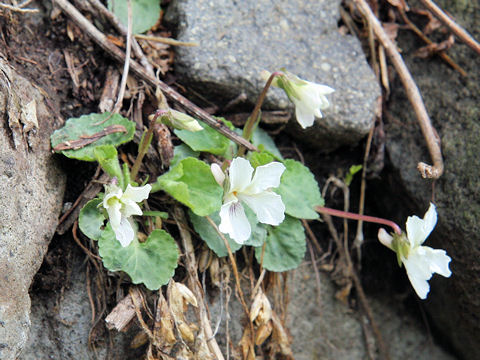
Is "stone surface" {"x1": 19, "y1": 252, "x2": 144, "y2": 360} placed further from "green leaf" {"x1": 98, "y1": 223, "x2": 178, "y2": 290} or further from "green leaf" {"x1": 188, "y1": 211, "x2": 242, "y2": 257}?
"green leaf" {"x1": 188, "y1": 211, "x2": 242, "y2": 257}

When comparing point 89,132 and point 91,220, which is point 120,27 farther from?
point 91,220

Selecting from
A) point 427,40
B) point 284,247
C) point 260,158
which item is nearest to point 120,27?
point 260,158

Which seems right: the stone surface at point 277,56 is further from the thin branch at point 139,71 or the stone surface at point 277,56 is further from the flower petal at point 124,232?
the flower petal at point 124,232

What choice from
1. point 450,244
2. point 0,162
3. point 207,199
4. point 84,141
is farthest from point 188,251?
point 450,244

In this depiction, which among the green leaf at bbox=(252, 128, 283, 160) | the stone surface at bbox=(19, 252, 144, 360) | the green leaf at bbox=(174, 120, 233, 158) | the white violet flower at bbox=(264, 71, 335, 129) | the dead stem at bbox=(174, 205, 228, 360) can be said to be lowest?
the stone surface at bbox=(19, 252, 144, 360)

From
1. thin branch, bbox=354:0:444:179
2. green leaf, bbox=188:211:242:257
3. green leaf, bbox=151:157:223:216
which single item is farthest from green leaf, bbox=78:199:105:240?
thin branch, bbox=354:0:444:179

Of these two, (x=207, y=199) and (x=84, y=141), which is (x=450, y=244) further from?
(x=84, y=141)
